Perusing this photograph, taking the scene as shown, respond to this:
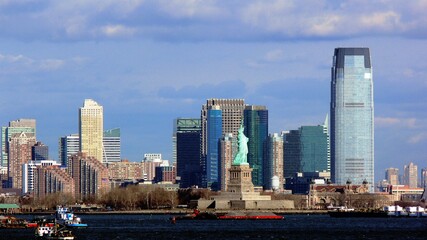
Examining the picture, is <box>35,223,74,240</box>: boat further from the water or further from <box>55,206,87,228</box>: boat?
<box>55,206,87,228</box>: boat

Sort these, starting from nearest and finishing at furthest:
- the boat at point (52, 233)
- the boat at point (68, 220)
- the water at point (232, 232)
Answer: the boat at point (52, 233) < the water at point (232, 232) < the boat at point (68, 220)

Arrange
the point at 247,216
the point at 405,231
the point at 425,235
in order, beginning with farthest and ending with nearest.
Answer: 1. the point at 247,216
2. the point at 405,231
3. the point at 425,235

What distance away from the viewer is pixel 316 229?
154m

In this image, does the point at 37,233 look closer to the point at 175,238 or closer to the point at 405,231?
the point at 175,238

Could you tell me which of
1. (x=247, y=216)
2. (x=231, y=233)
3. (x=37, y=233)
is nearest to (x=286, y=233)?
(x=231, y=233)

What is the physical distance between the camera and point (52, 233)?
125m

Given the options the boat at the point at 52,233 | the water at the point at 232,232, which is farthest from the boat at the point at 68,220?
the boat at the point at 52,233

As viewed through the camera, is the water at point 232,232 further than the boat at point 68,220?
No

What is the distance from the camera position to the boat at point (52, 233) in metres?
122

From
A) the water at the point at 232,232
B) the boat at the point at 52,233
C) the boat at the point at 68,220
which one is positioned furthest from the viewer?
the boat at the point at 68,220

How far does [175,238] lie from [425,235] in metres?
23.2

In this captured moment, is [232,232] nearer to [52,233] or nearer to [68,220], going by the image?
[52,233]

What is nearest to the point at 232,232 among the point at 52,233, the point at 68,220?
the point at 52,233

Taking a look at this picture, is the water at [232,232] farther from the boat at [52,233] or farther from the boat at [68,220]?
the boat at [68,220]
